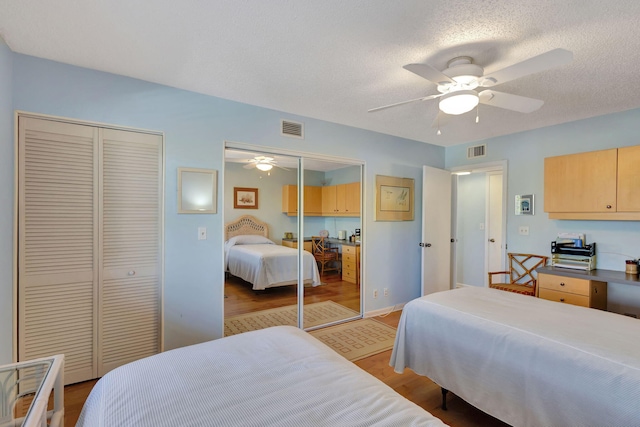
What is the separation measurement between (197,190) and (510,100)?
2624mm

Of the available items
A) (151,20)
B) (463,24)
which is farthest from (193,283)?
(463,24)

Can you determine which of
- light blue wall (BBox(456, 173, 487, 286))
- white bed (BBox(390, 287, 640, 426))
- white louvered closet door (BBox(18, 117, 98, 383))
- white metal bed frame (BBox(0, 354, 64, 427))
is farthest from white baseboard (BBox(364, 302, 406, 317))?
white metal bed frame (BBox(0, 354, 64, 427))

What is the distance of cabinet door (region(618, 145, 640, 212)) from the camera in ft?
9.10

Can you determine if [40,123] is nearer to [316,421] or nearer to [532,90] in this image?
[316,421]

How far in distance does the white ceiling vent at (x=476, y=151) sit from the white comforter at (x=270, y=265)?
9.10 feet

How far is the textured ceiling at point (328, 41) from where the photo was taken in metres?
1.61

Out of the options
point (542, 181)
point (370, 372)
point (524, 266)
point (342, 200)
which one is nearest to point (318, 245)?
point (342, 200)

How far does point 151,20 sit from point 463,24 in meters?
1.78

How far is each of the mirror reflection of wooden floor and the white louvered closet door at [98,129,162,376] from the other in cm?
69

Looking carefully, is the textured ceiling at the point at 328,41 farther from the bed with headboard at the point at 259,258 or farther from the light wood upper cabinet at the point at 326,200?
Result: the bed with headboard at the point at 259,258

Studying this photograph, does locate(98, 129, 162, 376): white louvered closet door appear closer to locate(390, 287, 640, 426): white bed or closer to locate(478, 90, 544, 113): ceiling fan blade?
locate(390, 287, 640, 426): white bed

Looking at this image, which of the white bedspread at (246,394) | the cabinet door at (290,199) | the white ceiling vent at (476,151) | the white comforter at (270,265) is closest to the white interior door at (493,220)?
the white ceiling vent at (476,151)

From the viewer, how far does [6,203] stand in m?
1.99

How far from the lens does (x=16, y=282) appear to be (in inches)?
83.5
